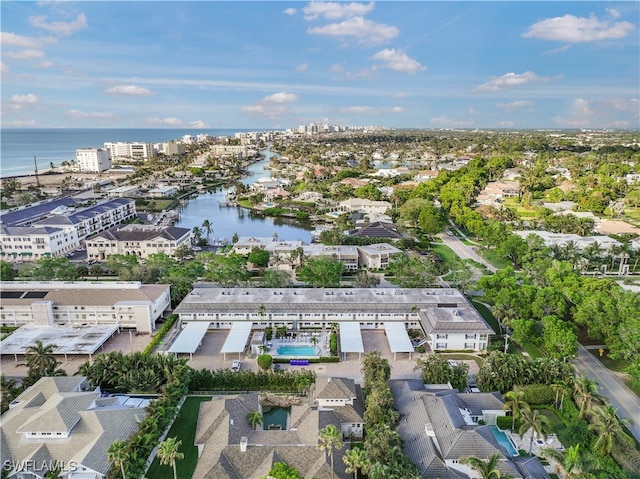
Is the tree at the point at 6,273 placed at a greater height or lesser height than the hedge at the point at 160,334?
greater

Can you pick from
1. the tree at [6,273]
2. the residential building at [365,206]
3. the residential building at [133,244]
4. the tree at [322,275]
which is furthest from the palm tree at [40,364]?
the residential building at [365,206]

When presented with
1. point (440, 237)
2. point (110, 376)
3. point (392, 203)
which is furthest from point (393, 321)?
point (392, 203)

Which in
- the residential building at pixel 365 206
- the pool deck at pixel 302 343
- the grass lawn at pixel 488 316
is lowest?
the pool deck at pixel 302 343

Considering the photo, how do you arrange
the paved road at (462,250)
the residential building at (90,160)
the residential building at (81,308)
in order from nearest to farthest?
the residential building at (81,308) < the paved road at (462,250) < the residential building at (90,160)

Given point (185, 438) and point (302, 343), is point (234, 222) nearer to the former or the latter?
point (302, 343)

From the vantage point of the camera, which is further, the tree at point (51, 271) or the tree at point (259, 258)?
the tree at point (259, 258)

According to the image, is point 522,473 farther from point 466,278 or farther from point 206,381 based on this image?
point 466,278

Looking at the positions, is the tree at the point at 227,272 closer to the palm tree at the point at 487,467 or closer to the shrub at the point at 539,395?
the shrub at the point at 539,395

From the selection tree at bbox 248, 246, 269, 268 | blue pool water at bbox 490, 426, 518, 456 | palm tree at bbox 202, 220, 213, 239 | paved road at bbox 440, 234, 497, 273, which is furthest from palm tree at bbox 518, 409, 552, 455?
palm tree at bbox 202, 220, 213, 239
